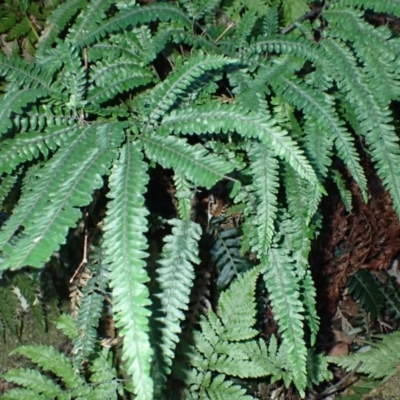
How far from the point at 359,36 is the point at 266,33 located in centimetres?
33

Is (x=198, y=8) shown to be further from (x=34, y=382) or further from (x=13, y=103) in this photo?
(x=34, y=382)

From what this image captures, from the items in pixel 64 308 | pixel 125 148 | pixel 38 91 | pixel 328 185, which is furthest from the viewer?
pixel 328 185

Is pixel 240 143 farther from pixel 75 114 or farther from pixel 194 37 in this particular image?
pixel 75 114

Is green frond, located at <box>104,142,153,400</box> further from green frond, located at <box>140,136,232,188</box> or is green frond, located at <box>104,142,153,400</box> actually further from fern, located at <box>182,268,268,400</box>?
fern, located at <box>182,268,268,400</box>

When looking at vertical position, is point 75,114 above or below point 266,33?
below

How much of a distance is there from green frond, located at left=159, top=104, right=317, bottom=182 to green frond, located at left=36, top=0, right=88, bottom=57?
2.46 ft

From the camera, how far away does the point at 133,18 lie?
163 centimetres

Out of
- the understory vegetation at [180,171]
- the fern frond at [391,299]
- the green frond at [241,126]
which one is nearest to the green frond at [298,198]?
the understory vegetation at [180,171]

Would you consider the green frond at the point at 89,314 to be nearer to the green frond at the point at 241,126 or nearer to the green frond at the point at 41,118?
the green frond at the point at 41,118

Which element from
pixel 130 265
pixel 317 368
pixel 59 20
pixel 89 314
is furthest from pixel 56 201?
pixel 317 368

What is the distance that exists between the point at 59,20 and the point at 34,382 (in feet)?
4.70

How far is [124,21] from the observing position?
1620 millimetres

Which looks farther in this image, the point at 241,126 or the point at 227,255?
the point at 227,255

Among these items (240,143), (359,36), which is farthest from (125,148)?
(359,36)
